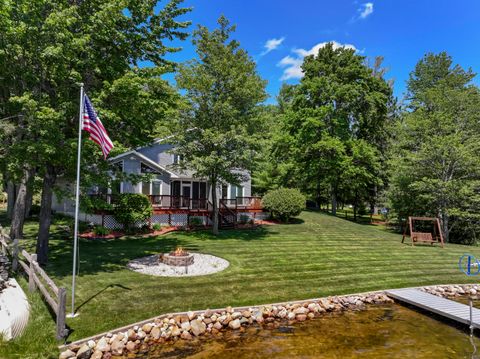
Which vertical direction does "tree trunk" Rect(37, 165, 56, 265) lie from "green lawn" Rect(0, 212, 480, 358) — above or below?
above

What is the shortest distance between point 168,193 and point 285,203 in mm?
9185

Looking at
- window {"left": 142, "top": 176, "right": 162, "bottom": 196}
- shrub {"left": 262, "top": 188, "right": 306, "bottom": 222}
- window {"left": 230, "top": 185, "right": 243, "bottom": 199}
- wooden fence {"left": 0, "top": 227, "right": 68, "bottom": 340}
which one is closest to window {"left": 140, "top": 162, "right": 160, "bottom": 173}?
window {"left": 142, "top": 176, "right": 162, "bottom": 196}

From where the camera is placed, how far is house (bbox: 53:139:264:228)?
22.0m

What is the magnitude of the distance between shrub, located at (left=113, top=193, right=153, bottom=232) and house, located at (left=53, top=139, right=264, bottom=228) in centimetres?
79

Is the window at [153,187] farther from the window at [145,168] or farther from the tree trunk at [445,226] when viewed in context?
the tree trunk at [445,226]

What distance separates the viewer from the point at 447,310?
10312 millimetres

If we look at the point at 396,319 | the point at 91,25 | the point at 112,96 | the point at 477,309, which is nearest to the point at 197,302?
the point at 396,319

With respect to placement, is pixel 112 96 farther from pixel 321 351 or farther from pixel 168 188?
pixel 168 188

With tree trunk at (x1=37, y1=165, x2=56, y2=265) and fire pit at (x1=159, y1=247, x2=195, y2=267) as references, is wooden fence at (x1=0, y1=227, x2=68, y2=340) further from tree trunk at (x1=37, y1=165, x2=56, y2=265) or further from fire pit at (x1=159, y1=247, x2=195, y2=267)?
fire pit at (x1=159, y1=247, x2=195, y2=267)

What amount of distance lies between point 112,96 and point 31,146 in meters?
3.09

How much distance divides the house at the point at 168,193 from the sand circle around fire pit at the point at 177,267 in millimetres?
7217

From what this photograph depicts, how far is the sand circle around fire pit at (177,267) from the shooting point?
12.1 m

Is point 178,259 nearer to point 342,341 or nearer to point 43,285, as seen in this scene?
point 43,285

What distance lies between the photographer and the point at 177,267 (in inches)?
503
